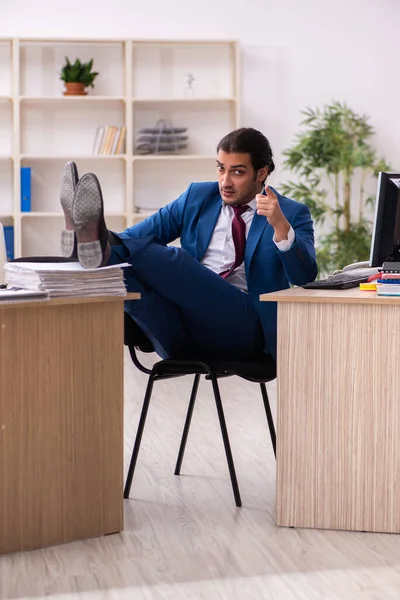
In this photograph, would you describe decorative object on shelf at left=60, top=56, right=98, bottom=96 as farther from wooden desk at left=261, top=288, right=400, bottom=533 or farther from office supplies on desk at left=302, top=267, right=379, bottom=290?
wooden desk at left=261, top=288, right=400, bottom=533

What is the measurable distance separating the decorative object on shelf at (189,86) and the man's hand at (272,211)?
4.09 m

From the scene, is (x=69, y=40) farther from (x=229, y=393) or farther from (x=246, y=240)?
(x=246, y=240)

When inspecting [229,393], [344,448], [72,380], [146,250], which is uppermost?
[146,250]

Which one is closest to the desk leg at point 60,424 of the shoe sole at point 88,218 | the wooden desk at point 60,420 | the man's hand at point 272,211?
the wooden desk at point 60,420

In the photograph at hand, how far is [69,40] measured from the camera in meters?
6.50

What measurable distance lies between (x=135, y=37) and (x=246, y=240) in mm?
4093

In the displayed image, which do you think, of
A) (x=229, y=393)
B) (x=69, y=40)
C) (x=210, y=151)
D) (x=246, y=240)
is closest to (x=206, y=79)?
(x=210, y=151)

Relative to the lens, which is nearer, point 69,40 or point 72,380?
point 72,380

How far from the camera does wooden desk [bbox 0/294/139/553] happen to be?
7.30 ft

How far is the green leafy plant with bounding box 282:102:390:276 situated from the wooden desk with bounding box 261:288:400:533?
13.3 feet

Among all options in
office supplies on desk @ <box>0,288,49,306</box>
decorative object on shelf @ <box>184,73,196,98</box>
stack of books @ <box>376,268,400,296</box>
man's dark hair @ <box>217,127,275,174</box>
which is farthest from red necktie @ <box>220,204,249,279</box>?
decorative object on shelf @ <box>184,73,196,98</box>

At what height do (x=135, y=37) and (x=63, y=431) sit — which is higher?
(x=135, y=37)

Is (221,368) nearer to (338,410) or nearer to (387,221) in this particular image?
(338,410)

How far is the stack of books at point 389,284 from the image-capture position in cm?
246
